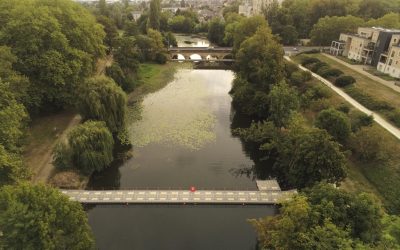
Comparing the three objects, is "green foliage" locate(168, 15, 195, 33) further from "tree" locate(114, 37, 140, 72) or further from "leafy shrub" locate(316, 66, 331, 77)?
"leafy shrub" locate(316, 66, 331, 77)

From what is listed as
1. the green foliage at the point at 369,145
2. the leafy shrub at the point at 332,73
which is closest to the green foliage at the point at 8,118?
the green foliage at the point at 369,145

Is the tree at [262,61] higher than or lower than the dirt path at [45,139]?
higher

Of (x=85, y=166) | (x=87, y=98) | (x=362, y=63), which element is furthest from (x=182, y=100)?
(x=362, y=63)

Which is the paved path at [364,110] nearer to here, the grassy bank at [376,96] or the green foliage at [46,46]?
the grassy bank at [376,96]

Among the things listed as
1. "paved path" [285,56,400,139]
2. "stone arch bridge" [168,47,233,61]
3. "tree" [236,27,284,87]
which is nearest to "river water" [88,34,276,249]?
"tree" [236,27,284,87]

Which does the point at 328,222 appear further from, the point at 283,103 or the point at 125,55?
the point at 125,55
